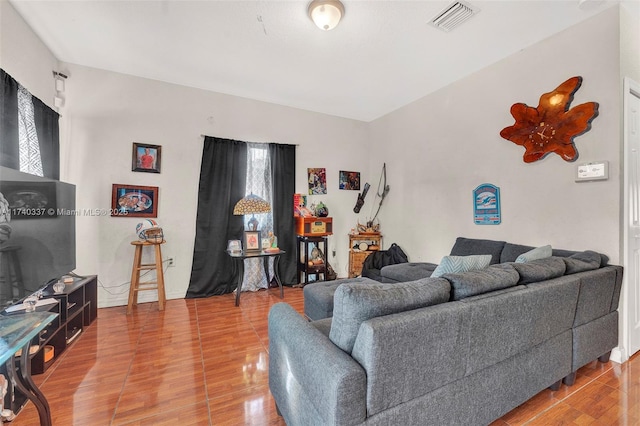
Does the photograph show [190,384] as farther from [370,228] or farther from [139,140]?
[370,228]

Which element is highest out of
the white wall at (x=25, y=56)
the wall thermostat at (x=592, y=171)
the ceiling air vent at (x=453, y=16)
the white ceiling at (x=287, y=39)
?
the white ceiling at (x=287, y=39)

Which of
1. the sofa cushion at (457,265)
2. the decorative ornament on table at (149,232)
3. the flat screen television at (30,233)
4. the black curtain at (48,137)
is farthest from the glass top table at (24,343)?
the sofa cushion at (457,265)

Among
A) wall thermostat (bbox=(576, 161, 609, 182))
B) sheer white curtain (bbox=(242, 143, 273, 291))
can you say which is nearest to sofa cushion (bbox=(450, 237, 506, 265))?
wall thermostat (bbox=(576, 161, 609, 182))

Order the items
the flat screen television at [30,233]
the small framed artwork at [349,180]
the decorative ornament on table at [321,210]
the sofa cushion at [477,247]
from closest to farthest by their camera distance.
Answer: the flat screen television at [30,233] → the sofa cushion at [477,247] → the decorative ornament on table at [321,210] → the small framed artwork at [349,180]

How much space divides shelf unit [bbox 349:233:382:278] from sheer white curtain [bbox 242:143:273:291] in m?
1.31

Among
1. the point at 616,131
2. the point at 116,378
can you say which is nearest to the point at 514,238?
the point at 616,131

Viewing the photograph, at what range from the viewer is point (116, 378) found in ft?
6.34

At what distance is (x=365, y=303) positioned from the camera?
1158 millimetres

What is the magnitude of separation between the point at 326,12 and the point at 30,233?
2693 millimetres

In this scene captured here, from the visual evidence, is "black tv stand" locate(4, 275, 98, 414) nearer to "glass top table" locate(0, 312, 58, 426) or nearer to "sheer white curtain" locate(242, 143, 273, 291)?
"glass top table" locate(0, 312, 58, 426)

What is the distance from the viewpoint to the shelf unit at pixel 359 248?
447 centimetres

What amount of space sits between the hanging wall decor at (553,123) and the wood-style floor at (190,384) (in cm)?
182

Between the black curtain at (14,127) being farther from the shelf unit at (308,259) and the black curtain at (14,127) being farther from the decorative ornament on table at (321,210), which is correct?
the decorative ornament on table at (321,210)

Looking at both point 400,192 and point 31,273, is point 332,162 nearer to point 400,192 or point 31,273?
point 400,192
